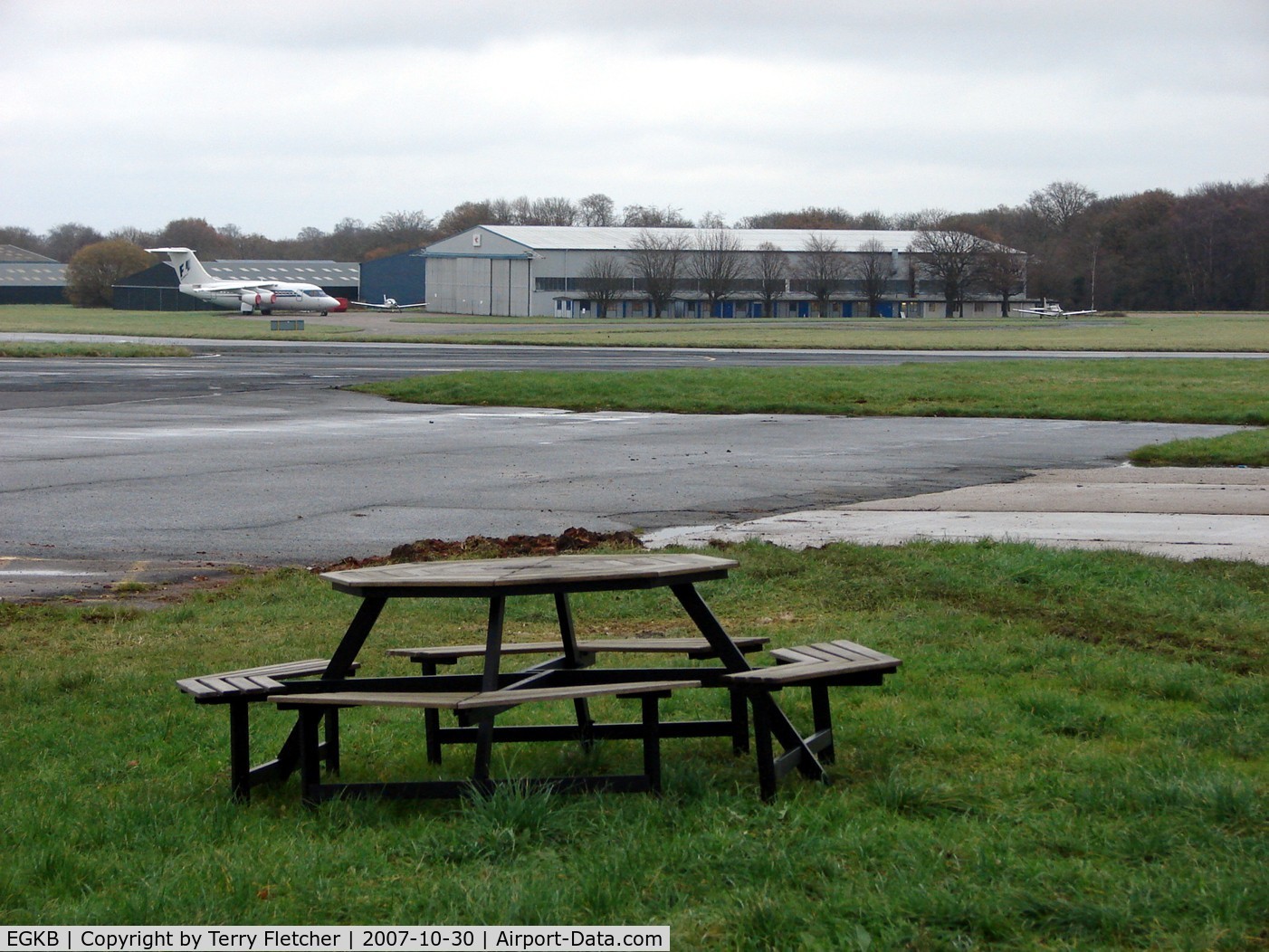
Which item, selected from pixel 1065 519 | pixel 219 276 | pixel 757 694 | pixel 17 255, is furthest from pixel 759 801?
pixel 17 255

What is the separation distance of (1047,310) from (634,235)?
1467 inches

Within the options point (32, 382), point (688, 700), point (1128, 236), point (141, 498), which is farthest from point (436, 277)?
point (688, 700)

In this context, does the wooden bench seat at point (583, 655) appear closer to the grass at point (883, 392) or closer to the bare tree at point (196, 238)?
the grass at point (883, 392)

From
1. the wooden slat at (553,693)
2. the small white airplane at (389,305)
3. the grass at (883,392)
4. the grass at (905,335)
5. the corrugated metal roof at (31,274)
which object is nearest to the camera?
the wooden slat at (553,693)

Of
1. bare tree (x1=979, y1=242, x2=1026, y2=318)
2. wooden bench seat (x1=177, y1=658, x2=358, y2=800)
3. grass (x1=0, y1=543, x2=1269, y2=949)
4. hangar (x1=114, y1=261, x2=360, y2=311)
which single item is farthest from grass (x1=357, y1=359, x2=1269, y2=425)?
hangar (x1=114, y1=261, x2=360, y2=311)

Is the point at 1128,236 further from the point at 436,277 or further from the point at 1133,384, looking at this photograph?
the point at 1133,384

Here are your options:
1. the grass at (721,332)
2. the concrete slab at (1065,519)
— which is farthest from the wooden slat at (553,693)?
the grass at (721,332)

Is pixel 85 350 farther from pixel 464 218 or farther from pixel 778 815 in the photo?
pixel 464 218

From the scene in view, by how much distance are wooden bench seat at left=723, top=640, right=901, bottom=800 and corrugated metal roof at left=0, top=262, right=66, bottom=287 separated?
152211 mm

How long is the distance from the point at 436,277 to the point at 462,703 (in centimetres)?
12240

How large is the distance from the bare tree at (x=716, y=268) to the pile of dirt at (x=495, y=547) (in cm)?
11120

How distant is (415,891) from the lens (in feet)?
13.3

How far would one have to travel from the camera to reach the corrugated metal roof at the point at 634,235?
124m

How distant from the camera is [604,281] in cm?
11944
